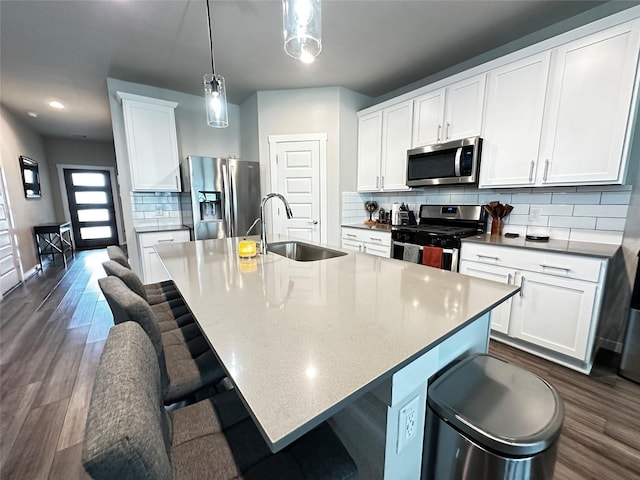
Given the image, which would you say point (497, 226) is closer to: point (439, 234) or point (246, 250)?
point (439, 234)

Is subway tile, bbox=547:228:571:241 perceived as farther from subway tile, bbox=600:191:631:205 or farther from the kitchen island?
the kitchen island

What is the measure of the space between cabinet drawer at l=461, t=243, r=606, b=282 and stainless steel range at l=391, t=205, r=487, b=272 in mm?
137

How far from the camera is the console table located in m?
4.93

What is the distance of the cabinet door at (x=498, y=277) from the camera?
2.18m

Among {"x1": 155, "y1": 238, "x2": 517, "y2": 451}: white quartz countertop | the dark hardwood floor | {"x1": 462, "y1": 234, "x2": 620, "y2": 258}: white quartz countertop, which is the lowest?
the dark hardwood floor

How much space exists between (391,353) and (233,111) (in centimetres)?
445

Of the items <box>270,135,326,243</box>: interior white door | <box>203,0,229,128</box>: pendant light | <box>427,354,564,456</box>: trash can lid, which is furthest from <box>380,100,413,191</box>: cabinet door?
<box>427,354,564,456</box>: trash can lid

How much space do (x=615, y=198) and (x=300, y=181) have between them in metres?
3.09

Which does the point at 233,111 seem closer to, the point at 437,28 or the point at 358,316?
the point at 437,28

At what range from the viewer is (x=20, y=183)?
4.53 m

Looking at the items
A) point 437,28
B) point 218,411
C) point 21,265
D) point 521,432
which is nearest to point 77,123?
point 21,265

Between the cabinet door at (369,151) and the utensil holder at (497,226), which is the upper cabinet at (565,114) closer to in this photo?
the utensil holder at (497,226)

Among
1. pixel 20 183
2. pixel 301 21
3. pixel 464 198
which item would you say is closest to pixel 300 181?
pixel 464 198

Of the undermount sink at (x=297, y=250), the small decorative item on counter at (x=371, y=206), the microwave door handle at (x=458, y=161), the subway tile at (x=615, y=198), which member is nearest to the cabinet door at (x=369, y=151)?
the small decorative item on counter at (x=371, y=206)
